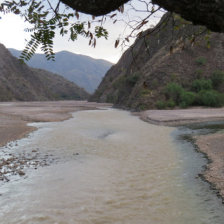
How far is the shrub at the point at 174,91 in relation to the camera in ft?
120

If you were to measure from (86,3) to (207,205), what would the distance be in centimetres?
559

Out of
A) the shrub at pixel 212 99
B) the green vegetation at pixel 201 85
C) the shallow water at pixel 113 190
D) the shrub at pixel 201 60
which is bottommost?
the shallow water at pixel 113 190

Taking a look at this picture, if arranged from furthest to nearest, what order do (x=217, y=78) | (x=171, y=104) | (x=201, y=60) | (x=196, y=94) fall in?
(x=201, y=60)
(x=217, y=78)
(x=196, y=94)
(x=171, y=104)

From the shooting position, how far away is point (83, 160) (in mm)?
10102

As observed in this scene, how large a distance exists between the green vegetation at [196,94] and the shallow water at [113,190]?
24420mm

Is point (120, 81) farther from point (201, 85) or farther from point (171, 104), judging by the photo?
point (171, 104)

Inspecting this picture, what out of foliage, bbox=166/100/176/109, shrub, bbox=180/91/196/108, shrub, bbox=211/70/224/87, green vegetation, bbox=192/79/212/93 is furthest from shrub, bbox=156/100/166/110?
shrub, bbox=211/70/224/87

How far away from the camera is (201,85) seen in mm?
37281

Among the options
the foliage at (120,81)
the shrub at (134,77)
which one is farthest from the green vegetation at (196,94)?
the foliage at (120,81)

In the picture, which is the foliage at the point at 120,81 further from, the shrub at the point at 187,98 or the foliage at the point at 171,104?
the shrub at the point at 187,98

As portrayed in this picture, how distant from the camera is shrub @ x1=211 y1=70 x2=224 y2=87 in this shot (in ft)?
123

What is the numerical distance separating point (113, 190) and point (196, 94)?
1248 inches

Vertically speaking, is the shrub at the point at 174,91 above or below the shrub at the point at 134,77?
below

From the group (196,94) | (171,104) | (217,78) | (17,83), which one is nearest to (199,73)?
(217,78)
